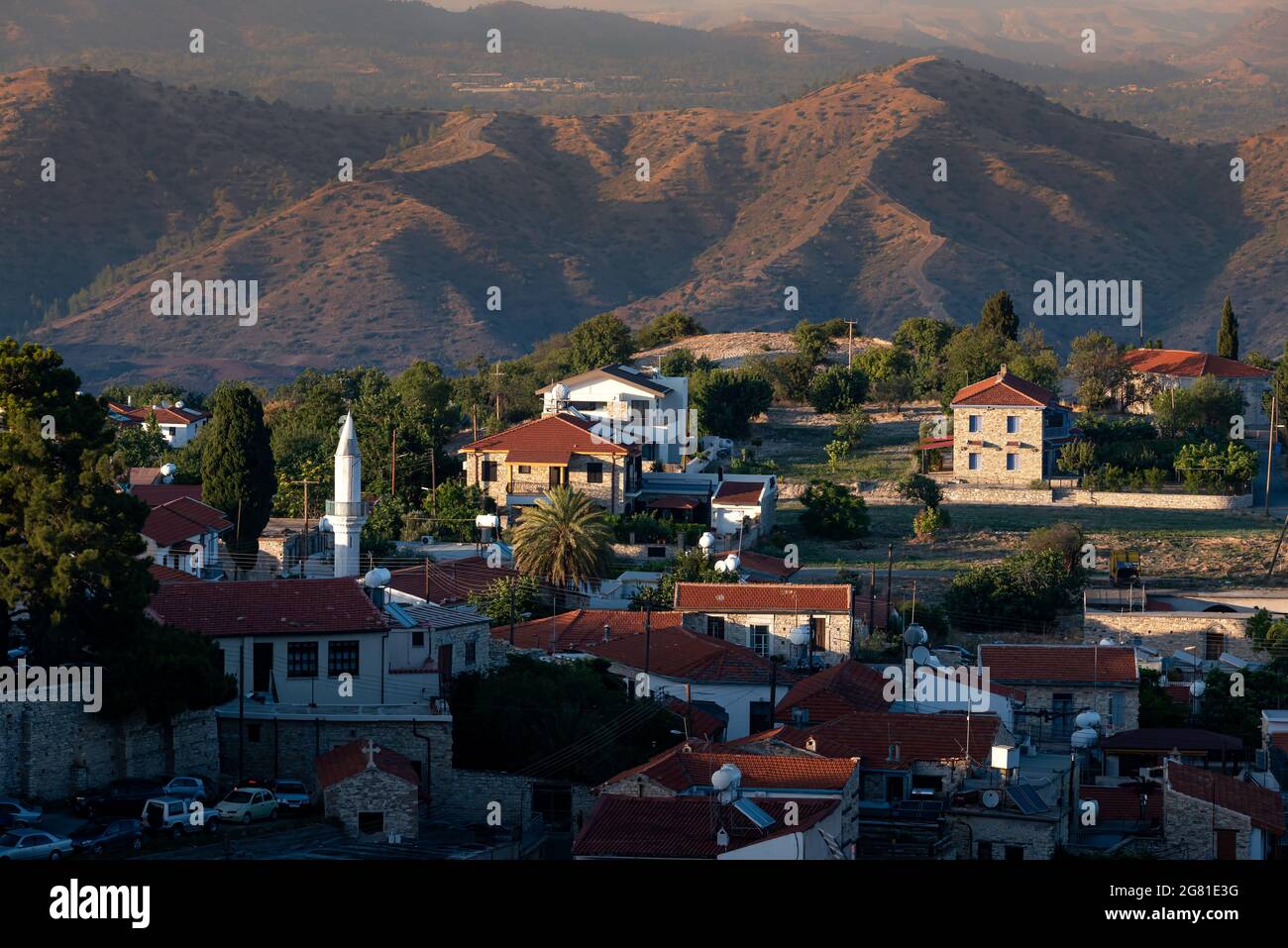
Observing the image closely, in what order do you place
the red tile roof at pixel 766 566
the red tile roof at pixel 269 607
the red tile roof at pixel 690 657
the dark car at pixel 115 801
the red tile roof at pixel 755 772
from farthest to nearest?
the red tile roof at pixel 766 566 → the red tile roof at pixel 690 657 → the red tile roof at pixel 269 607 → the dark car at pixel 115 801 → the red tile roof at pixel 755 772

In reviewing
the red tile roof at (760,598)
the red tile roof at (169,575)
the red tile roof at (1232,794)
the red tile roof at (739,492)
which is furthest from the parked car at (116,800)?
the red tile roof at (739,492)

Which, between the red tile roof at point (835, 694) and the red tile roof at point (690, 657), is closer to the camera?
the red tile roof at point (835, 694)

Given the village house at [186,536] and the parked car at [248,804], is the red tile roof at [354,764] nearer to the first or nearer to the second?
the parked car at [248,804]

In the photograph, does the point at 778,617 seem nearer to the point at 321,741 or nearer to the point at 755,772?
the point at 321,741

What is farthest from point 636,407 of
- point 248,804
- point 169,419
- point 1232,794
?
point 248,804

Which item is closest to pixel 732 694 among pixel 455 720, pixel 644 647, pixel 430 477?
pixel 644 647

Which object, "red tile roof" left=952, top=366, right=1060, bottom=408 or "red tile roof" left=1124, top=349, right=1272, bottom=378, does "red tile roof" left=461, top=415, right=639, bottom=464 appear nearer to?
"red tile roof" left=952, top=366, right=1060, bottom=408

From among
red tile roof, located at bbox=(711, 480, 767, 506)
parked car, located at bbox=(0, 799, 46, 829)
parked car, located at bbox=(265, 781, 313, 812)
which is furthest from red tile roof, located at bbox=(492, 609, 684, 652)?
parked car, located at bbox=(0, 799, 46, 829)
